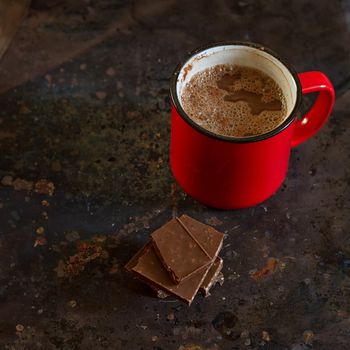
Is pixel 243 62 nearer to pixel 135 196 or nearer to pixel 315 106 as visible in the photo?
pixel 315 106

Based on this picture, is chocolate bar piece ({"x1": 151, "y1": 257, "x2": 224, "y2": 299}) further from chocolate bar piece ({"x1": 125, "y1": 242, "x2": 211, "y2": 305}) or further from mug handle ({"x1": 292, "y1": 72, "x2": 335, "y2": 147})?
mug handle ({"x1": 292, "y1": 72, "x2": 335, "y2": 147})

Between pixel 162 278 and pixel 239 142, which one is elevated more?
pixel 239 142

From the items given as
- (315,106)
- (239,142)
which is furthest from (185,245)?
(315,106)

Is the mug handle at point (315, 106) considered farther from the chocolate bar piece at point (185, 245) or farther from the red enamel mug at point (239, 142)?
the chocolate bar piece at point (185, 245)

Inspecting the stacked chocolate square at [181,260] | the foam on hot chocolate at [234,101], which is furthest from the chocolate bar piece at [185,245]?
the foam on hot chocolate at [234,101]

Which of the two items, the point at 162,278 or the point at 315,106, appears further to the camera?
the point at 315,106

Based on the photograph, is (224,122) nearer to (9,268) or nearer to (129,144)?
(129,144)
